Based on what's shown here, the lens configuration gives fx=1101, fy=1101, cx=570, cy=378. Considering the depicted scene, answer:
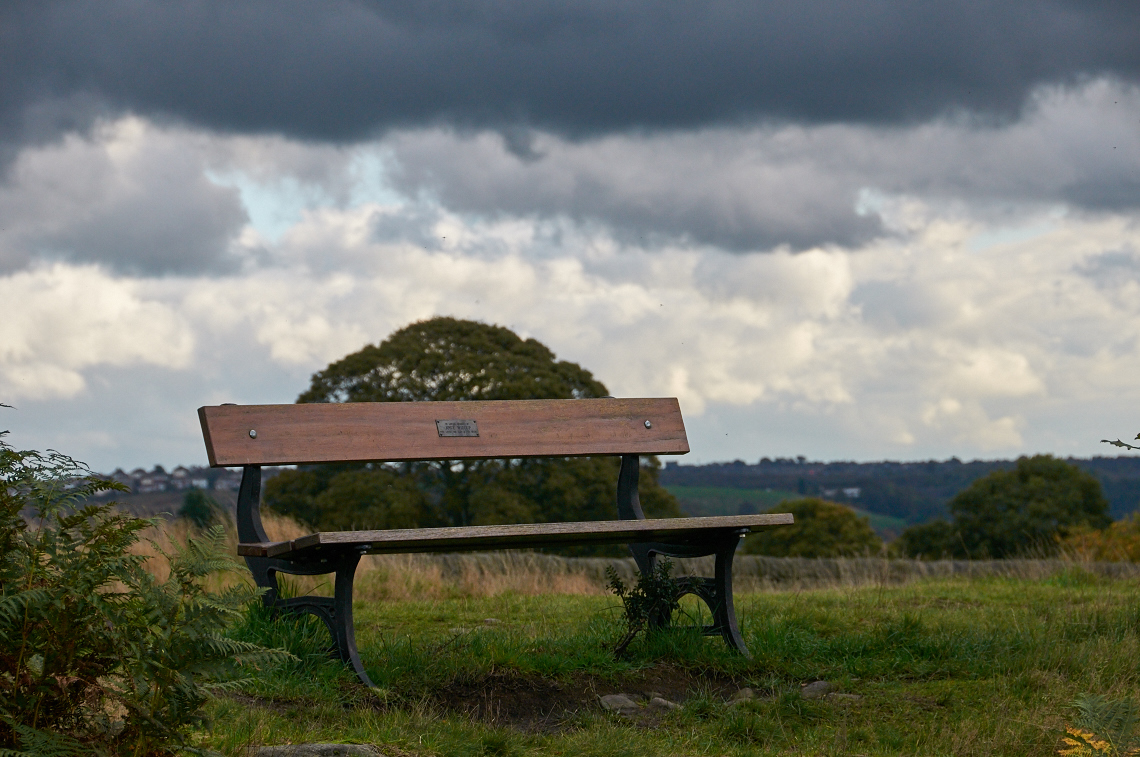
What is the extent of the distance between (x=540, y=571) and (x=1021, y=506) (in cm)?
1768

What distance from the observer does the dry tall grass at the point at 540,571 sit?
827 cm

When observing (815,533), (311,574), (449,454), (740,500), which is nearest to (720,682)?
(449,454)

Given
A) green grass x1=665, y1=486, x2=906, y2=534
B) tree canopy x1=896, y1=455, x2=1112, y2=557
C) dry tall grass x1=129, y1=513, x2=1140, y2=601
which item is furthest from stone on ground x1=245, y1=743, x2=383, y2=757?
green grass x1=665, y1=486, x2=906, y2=534

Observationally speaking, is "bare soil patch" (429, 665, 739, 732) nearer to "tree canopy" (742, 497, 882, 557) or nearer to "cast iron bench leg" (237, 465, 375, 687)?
"cast iron bench leg" (237, 465, 375, 687)

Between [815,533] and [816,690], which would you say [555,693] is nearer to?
[816,690]

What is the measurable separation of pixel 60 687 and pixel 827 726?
9.24ft

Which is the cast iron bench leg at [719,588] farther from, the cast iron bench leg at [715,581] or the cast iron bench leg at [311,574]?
the cast iron bench leg at [311,574]

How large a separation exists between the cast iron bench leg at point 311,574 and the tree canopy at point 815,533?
22579 mm

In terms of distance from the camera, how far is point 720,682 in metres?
5.08

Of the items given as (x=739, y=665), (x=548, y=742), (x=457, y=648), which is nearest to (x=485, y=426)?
(x=457, y=648)

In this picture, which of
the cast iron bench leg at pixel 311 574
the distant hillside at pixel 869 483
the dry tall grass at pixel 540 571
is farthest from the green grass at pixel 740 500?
the cast iron bench leg at pixel 311 574

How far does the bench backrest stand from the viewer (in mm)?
5312

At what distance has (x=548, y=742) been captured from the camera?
3924mm

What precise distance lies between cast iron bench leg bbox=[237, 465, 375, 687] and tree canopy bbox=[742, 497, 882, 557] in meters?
22.6
